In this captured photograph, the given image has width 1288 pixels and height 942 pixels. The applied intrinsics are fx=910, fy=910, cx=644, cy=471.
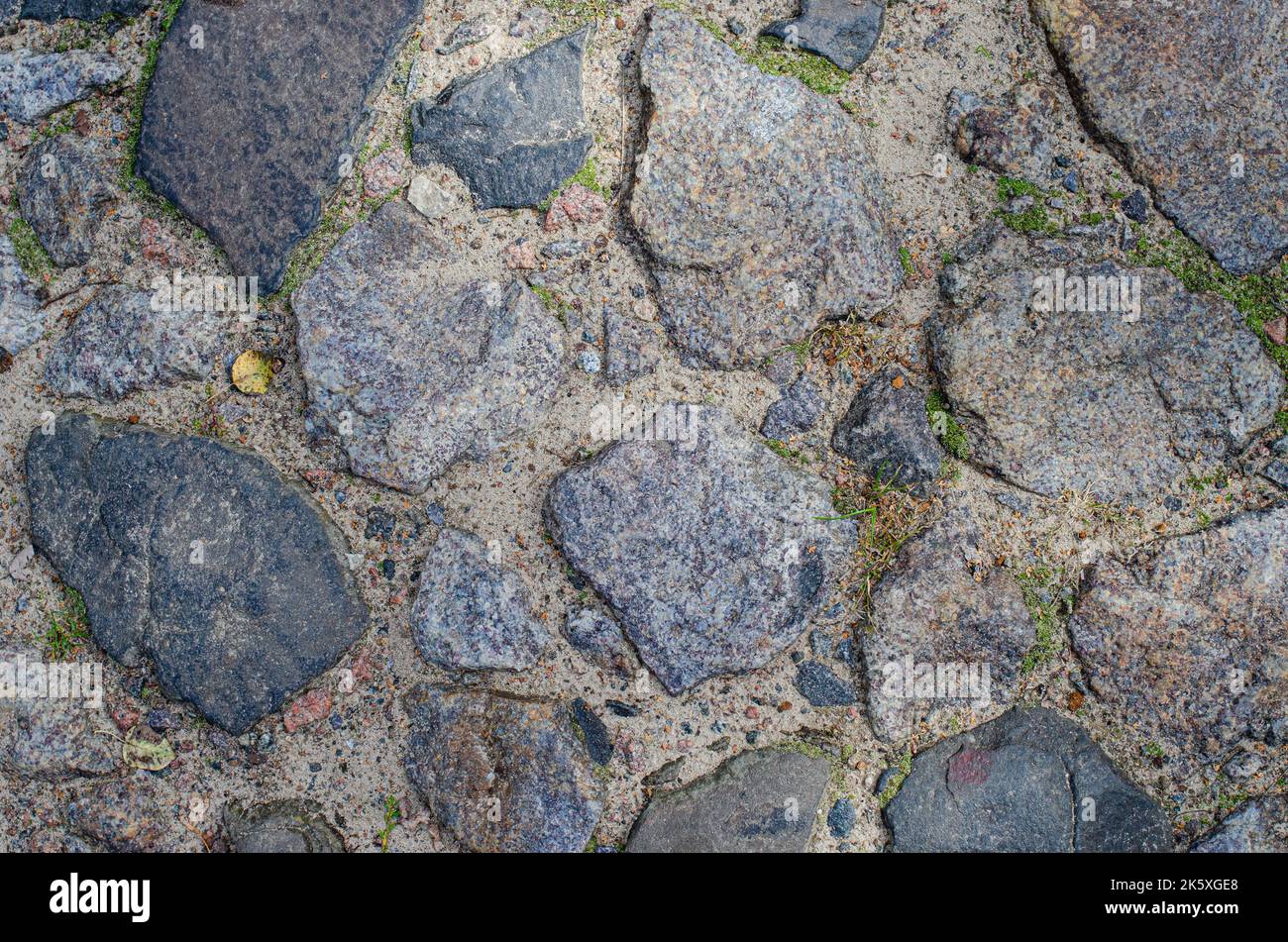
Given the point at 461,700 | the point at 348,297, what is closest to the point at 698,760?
the point at 461,700

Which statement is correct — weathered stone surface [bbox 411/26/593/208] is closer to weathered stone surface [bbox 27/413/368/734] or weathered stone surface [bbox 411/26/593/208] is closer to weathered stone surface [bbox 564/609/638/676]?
weathered stone surface [bbox 27/413/368/734]

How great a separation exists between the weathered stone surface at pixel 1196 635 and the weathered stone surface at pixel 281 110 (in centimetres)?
266

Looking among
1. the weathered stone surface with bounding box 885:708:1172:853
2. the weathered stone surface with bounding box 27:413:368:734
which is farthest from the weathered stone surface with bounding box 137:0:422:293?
the weathered stone surface with bounding box 885:708:1172:853

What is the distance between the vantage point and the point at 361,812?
9.26ft

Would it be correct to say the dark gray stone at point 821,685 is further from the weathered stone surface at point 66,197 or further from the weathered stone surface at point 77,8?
the weathered stone surface at point 77,8

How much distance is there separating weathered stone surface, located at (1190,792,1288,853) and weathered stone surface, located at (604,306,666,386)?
224 centimetres

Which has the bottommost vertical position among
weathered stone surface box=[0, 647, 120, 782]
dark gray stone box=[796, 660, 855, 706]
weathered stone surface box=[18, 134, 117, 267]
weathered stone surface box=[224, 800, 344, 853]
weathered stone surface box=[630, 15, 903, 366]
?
weathered stone surface box=[224, 800, 344, 853]

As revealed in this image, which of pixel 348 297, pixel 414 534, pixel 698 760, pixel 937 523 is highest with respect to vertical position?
pixel 348 297

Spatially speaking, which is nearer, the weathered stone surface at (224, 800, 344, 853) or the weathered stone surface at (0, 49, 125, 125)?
the weathered stone surface at (224, 800, 344, 853)

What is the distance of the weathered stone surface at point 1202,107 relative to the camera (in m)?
2.76

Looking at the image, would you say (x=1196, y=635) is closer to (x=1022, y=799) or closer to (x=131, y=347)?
(x=1022, y=799)

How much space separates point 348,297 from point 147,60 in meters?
1.06

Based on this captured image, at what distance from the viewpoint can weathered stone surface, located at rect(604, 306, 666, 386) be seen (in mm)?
2781
